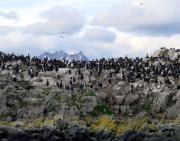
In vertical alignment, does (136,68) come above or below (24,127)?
above

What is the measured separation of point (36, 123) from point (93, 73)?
4108 centimetres

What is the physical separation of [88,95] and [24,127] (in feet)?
86.5

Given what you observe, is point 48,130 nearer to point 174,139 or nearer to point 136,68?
point 174,139

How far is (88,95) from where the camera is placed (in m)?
153

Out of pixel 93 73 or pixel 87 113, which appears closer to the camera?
pixel 87 113

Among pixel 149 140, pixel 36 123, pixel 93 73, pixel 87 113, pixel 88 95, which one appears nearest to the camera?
pixel 149 140

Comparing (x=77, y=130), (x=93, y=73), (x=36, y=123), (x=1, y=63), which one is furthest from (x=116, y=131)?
(x=1, y=63)

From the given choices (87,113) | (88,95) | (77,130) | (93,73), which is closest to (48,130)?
(77,130)

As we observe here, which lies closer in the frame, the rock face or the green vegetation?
the rock face

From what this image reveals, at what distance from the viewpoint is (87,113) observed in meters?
144

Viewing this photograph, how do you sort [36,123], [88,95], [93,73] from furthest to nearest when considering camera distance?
[93,73], [88,95], [36,123]

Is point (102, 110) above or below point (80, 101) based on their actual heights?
below

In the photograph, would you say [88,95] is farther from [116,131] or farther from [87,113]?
[116,131]

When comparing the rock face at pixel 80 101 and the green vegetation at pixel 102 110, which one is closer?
the rock face at pixel 80 101
